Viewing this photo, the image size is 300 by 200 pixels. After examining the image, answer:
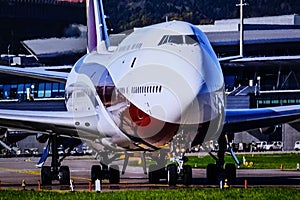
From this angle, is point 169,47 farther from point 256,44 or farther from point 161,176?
point 256,44

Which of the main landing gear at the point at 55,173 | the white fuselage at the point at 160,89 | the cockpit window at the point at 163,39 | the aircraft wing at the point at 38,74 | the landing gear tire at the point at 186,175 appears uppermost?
the cockpit window at the point at 163,39

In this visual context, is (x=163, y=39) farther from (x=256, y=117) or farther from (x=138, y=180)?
(x=138, y=180)

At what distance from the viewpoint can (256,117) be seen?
4406 cm

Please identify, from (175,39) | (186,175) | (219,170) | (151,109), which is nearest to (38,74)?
(219,170)

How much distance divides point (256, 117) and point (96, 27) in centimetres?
1318

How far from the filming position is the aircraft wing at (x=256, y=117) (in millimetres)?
42719

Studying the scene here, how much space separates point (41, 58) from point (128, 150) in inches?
4429

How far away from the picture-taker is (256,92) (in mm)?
123688

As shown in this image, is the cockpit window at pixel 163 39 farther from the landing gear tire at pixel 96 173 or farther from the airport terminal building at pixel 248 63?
the airport terminal building at pixel 248 63

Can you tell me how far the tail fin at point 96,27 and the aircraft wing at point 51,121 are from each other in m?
8.23

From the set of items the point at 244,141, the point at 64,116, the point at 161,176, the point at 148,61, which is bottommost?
the point at 244,141

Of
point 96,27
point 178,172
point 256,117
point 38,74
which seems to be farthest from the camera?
point 96,27

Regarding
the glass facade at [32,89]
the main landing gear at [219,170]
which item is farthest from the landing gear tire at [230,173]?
the glass facade at [32,89]

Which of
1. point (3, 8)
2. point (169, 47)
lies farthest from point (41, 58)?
point (169, 47)
